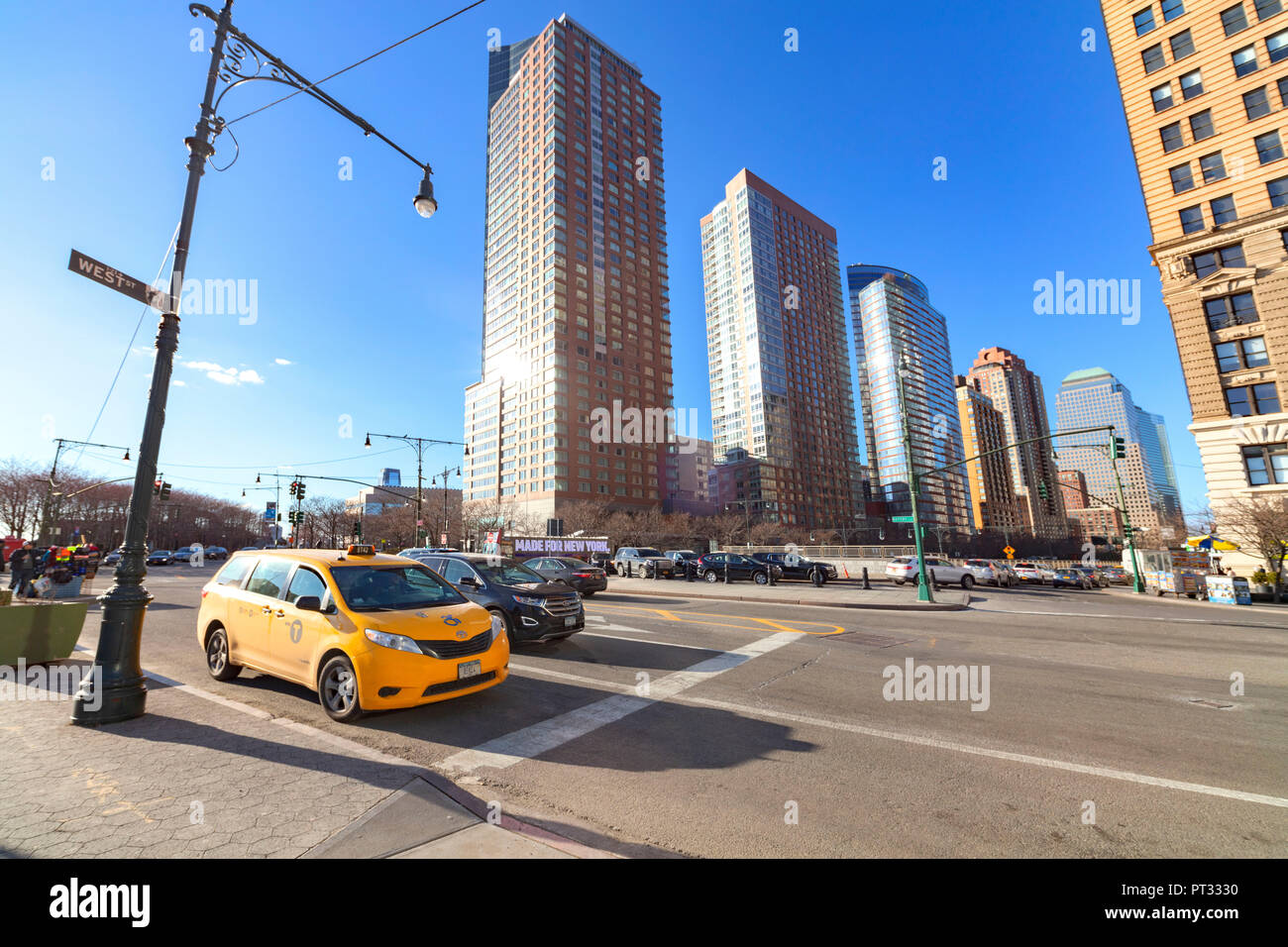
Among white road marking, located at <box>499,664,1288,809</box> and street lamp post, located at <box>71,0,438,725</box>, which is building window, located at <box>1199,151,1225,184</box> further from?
street lamp post, located at <box>71,0,438,725</box>

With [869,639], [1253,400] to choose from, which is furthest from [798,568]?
[1253,400]

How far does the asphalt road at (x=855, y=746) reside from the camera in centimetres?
336

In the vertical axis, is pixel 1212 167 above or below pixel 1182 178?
below

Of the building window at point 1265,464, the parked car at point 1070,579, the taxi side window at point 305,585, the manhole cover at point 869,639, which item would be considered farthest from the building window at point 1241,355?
the taxi side window at point 305,585

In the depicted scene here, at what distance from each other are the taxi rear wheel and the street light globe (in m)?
7.00

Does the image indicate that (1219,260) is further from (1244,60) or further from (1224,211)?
(1244,60)

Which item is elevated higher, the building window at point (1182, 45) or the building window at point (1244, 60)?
the building window at point (1182, 45)

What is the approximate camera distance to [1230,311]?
91.0ft

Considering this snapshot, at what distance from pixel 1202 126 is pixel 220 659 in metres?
49.1

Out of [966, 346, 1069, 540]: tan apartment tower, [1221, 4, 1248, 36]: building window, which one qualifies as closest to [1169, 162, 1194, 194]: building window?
[1221, 4, 1248, 36]: building window

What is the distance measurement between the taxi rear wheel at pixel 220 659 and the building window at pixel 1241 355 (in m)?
43.3

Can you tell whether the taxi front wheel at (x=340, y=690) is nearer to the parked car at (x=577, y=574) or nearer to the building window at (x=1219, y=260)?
the parked car at (x=577, y=574)

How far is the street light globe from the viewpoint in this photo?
27.2 feet
